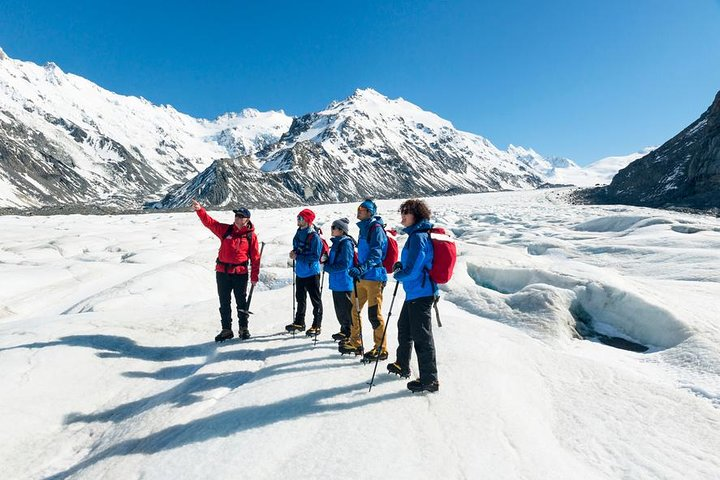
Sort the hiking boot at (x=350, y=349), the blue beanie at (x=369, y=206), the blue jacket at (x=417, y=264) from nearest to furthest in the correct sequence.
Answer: the blue jacket at (x=417, y=264) < the blue beanie at (x=369, y=206) < the hiking boot at (x=350, y=349)

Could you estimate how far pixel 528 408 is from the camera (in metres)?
4.71

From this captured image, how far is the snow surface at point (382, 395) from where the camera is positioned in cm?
378

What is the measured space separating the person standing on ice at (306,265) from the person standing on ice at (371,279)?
1.31 m

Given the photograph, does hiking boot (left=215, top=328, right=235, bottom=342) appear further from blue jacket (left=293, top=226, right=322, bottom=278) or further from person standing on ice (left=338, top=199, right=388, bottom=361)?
person standing on ice (left=338, top=199, right=388, bottom=361)

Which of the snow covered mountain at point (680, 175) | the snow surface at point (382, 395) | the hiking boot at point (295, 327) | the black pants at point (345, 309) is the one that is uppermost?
the snow covered mountain at point (680, 175)

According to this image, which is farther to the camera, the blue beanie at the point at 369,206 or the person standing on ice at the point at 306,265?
the person standing on ice at the point at 306,265

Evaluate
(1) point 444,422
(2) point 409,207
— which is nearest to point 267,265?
(2) point 409,207

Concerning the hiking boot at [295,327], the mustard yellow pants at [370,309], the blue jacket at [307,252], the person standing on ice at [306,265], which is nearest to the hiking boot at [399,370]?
the mustard yellow pants at [370,309]

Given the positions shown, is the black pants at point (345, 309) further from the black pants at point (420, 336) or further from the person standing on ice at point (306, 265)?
the black pants at point (420, 336)

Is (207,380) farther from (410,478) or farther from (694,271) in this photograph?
(694,271)

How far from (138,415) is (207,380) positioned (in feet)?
3.01

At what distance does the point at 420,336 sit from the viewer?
509cm

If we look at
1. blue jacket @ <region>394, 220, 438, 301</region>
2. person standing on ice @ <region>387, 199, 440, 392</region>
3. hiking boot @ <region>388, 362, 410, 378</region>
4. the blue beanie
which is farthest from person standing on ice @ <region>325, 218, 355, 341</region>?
blue jacket @ <region>394, 220, 438, 301</region>

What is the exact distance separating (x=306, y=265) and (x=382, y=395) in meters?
3.34
